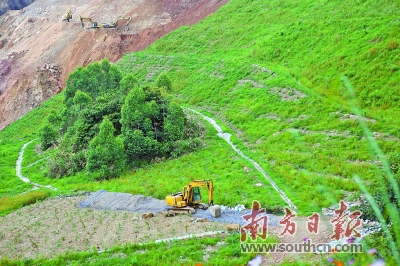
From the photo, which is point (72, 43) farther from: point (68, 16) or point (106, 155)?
point (106, 155)

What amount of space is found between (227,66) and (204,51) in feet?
27.3

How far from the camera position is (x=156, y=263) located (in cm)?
1261

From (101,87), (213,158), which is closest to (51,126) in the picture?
(101,87)

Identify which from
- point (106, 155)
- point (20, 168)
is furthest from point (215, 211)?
point (20, 168)

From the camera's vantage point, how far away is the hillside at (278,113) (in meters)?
18.9

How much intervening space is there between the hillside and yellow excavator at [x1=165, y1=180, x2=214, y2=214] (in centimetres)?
139

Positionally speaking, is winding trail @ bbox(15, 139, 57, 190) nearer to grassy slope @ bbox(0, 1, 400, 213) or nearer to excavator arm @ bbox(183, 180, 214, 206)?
grassy slope @ bbox(0, 1, 400, 213)

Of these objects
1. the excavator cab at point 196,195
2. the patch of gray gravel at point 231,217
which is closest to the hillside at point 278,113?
the patch of gray gravel at point 231,217

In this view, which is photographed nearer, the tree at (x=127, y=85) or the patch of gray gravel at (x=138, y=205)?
the patch of gray gravel at (x=138, y=205)

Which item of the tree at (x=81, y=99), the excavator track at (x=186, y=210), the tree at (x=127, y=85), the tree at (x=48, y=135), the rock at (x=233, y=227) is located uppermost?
the tree at (x=127, y=85)

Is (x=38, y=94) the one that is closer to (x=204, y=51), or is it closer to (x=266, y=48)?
(x=204, y=51)

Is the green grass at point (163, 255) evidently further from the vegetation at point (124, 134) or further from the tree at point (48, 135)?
the tree at point (48, 135)

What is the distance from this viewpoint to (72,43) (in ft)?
201

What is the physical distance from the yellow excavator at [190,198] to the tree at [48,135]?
74.4 feet
